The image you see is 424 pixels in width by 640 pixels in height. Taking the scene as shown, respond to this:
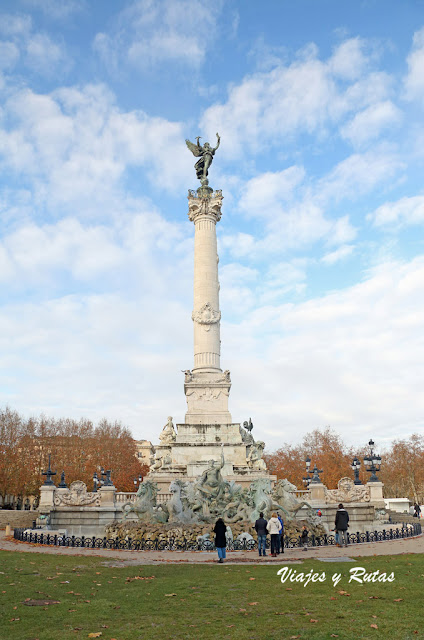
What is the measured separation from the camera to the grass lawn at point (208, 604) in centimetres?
798

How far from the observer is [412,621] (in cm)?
828

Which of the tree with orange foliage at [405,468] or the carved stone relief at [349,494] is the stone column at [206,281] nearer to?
the carved stone relief at [349,494]

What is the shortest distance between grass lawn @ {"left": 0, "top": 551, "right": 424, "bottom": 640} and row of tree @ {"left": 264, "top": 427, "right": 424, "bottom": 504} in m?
57.4

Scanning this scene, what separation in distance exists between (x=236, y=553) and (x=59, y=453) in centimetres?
4773

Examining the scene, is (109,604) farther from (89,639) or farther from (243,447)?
(243,447)

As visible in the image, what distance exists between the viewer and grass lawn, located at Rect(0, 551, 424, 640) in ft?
26.2

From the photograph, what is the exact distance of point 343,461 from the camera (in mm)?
68562

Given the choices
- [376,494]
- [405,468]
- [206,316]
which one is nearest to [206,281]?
[206,316]

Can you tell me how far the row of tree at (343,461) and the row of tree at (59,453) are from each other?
Result: 64.3 feet

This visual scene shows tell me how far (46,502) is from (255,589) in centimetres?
2320

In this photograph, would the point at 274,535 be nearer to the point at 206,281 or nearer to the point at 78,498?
the point at 78,498

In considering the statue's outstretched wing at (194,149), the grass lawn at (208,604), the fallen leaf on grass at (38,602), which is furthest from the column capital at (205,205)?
the fallen leaf on grass at (38,602)

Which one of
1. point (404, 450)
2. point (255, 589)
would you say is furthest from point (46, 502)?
point (404, 450)

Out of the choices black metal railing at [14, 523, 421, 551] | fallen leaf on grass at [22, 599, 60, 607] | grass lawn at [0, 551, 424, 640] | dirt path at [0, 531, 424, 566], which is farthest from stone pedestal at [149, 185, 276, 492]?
fallen leaf on grass at [22, 599, 60, 607]
